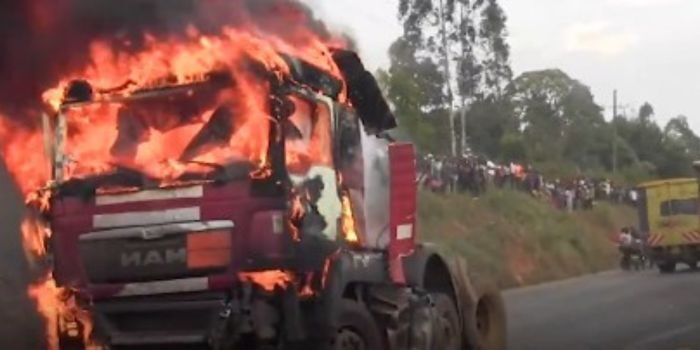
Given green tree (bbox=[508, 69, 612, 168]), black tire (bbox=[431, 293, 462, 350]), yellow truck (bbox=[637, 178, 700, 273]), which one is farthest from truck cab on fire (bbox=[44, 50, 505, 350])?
green tree (bbox=[508, 69, 612, 168])

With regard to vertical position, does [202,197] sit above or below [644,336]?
above

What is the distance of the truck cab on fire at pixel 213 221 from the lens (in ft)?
24.9

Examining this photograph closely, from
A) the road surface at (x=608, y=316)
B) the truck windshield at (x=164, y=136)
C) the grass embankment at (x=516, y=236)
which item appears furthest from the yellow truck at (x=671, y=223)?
the truck windshield at (x=164, y=136)

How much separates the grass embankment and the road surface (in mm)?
2735

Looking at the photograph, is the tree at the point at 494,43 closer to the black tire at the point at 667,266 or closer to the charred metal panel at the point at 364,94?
the black tire at the point at 667,266

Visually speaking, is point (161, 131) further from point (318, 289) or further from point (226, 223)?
point (318, 289)

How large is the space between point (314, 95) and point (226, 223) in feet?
3.95

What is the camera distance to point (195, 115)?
26.0 ft

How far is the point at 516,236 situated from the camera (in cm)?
3531

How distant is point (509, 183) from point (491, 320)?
28493 millimetres

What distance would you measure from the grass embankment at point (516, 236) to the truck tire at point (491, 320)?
600 inches

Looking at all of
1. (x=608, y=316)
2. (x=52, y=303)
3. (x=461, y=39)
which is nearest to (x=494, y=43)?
(x=461, y=39)

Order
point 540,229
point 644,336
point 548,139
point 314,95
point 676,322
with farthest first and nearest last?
point 548,139, point 540,229, point 676,322, point 644,336, point 314,95

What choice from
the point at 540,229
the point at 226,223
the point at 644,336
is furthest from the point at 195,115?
the point at 540,229
